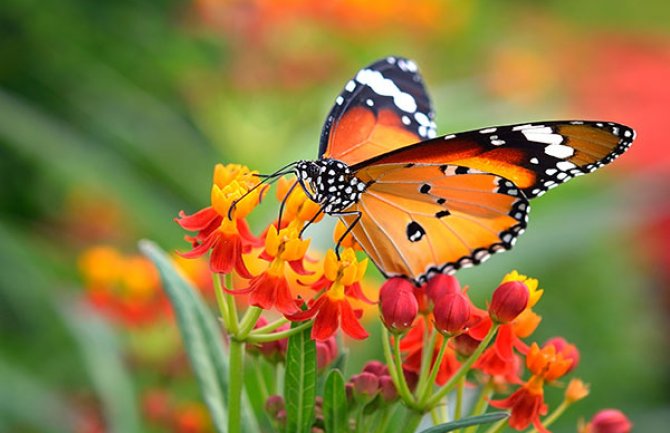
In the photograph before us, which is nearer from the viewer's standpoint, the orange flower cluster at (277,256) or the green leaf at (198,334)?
the orange flower cluster at (277,256)

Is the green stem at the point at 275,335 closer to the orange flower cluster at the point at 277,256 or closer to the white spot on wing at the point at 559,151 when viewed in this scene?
the orange flower cluster at the point at 277,256

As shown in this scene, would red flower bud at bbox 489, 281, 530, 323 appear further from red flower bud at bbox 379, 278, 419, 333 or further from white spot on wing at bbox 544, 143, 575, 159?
white spot on wing at bbox 544, 143, 575, 159

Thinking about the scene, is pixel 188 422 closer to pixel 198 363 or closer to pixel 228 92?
pixel 198 363

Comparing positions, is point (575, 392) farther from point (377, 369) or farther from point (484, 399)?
point (377, 369)

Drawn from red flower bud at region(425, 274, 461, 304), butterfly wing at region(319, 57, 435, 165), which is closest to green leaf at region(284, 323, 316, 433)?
red flower bud at region(425, 274, 461, 304)

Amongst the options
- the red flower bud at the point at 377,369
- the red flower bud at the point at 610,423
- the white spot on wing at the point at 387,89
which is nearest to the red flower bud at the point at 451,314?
the red flower bud at the point at 377,369

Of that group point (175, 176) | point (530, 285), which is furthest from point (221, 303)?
point (175, 176)
